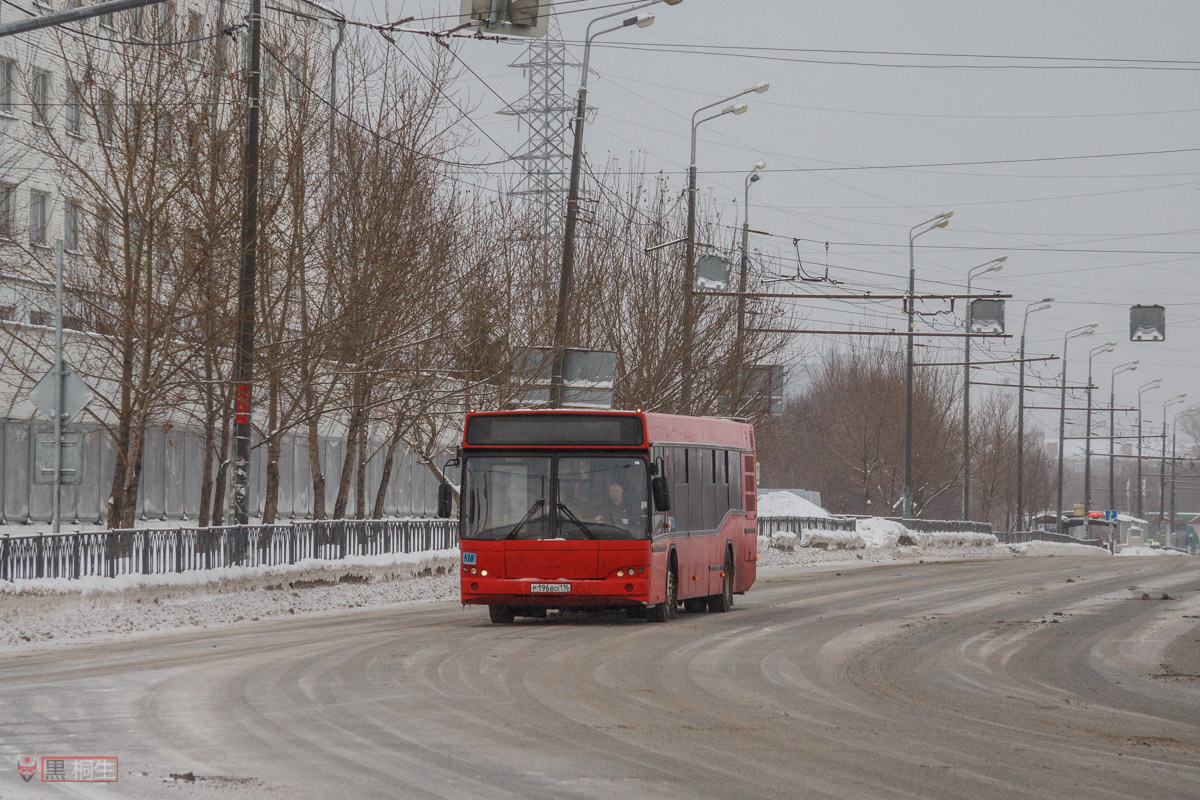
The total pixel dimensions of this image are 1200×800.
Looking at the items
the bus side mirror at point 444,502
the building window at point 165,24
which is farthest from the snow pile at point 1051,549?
the bus side mirror at point 444,502

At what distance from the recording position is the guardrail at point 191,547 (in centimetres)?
1814

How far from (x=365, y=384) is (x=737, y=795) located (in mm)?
24076

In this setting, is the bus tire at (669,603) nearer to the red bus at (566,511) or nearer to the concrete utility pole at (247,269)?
the red bus at (566,511)

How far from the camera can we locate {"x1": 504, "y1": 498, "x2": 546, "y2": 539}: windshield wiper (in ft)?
65.1

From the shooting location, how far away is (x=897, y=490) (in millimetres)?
85562

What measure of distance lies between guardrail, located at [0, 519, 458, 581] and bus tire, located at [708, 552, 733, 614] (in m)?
6.34

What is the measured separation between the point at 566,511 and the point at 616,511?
60 cm

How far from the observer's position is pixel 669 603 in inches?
819

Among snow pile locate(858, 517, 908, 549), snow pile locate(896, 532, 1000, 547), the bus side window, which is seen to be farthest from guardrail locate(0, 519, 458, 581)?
snow pile locate(896, 532, 1000, 547)

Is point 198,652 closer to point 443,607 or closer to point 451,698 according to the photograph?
point 451,698

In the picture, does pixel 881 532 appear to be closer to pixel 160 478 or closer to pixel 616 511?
pixel 160 478

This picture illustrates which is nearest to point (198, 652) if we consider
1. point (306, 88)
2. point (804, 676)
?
point (804, 676)

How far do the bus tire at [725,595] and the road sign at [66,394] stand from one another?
9.03 meters

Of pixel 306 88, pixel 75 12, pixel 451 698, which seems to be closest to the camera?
pixel 451 698
